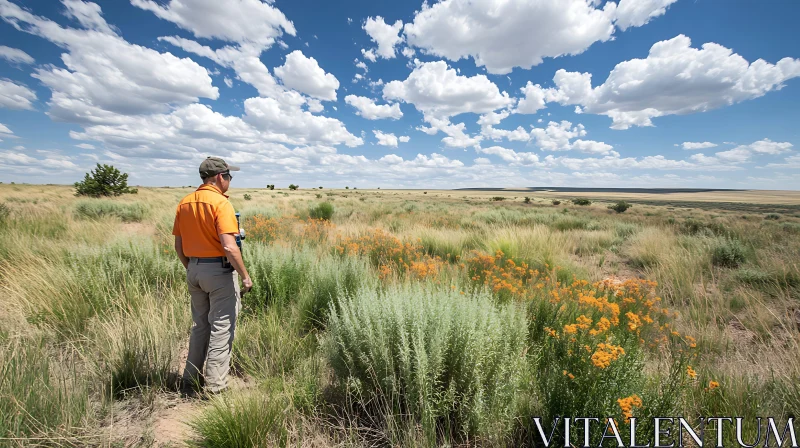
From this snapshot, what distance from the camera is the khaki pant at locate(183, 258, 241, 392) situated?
99.7 inches

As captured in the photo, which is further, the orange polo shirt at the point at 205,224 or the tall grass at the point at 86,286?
the tall grass at the point at 86,286

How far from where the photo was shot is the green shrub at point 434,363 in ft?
6.47

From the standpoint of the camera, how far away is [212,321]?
2.62 meters

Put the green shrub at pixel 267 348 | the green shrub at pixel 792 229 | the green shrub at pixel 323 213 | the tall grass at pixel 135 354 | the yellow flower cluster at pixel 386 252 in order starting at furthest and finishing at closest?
the green shrub at pixel 323 213, the green shrub at pixel 792 229, the yellow flower cluster at pixel 386 252, the green shrub at pixel 267 348, the tall grass at pixel 135 354

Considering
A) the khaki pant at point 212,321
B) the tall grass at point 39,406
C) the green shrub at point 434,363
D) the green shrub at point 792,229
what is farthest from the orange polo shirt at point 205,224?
the green shrub at point 792,229

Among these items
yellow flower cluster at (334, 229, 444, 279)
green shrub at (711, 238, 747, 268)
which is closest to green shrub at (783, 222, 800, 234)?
green shrub at (711, 238, 747, 268)

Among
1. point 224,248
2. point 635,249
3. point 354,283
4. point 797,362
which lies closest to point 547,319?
point 797,362

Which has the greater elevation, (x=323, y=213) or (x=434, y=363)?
(x=323, y=213)

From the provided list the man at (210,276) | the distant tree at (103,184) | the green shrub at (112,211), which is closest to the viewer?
the man at (210,276)

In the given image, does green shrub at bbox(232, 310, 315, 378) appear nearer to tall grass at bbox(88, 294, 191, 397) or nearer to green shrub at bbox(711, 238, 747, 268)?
tall grass at bbox(88, 294, 191, 397)

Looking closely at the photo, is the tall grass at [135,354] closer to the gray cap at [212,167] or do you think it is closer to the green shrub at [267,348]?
the green shrub at [267,348]

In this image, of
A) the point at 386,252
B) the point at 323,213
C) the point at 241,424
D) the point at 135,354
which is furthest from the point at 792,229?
the point at 135,354

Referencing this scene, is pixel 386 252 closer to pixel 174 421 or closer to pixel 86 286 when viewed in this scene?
pixel 174 421

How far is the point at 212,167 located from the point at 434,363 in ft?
8.38
